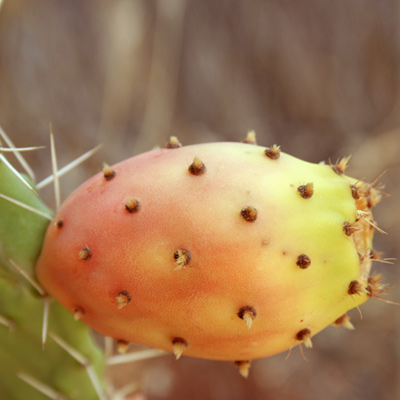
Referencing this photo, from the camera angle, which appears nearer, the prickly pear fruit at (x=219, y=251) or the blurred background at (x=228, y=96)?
the prickly pear fruit at (x=219, y=251)

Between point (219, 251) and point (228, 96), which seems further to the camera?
point (228, 96)

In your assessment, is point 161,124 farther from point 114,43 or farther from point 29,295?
point 29,295

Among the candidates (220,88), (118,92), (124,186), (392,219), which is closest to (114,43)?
(118,92)

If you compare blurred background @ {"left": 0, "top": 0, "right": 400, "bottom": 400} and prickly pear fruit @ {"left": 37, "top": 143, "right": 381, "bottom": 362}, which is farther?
blurred background @ {"left": 0, "top": 0, "right": 400, "bottom": 400}
